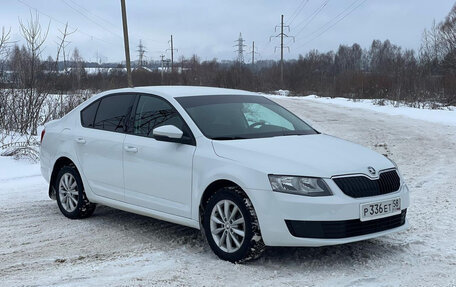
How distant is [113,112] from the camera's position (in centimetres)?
599

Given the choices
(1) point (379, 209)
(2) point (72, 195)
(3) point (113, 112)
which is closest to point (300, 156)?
(1) point (379, 209)

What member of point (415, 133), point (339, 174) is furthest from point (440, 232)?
point (415, 133)

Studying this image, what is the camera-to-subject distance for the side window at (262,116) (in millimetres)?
5473

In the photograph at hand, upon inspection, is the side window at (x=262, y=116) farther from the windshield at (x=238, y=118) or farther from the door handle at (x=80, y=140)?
the door handle at (x=80, y=140)

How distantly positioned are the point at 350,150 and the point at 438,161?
6.15m

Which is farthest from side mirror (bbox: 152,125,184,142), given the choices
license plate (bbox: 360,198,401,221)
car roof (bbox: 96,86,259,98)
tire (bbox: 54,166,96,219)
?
license plate (bbox: 360,198,401,221)

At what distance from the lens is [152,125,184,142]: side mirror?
4914mm

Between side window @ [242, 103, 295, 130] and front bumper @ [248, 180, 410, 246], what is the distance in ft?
4.44

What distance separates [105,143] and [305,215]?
2675mm

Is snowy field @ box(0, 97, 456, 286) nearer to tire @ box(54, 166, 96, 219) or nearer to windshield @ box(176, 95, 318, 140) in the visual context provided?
tire @ box(54, 166, 96, 219)

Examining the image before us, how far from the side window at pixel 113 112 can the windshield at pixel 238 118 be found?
2.64 ft

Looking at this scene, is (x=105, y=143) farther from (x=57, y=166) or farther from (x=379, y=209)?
(x=379, y=209)

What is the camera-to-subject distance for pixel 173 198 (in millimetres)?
4973

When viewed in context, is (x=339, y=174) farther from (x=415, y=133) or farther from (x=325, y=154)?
(x=415, y=133)
